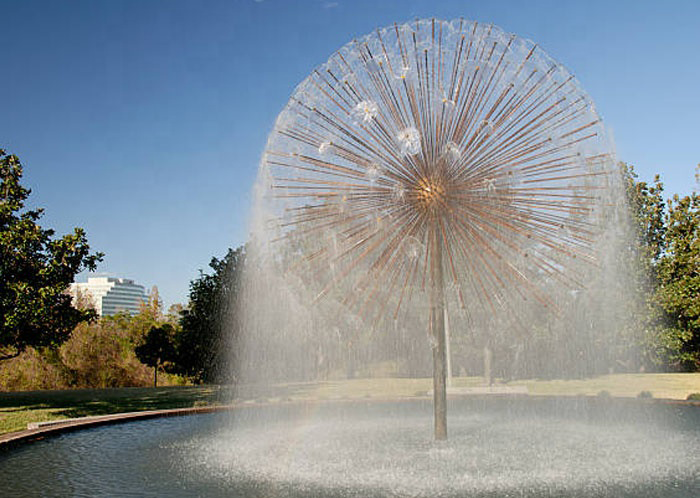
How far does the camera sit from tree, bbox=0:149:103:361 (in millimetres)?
19422

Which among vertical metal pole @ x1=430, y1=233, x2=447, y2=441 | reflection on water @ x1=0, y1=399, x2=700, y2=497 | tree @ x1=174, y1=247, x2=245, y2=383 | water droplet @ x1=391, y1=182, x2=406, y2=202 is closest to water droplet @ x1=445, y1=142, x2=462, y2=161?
water droplet @ x1=391, y1=182, x2=406, y2=202

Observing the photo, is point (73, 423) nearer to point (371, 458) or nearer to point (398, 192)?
point (371, 458)

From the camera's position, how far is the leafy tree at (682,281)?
30.7 meters

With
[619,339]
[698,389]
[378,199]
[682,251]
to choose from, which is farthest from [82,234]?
[682,251]

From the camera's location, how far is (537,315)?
95.9ft

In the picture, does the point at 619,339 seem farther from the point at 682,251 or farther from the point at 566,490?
the point at 566,490

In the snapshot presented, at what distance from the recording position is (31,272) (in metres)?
20.7

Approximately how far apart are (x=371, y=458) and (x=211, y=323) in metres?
24.1

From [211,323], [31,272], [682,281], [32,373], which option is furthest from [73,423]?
[682,281]

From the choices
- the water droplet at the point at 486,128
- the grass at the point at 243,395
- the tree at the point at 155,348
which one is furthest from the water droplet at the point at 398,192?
the tree at the point at 155,348

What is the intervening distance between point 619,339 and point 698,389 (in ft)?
26.2

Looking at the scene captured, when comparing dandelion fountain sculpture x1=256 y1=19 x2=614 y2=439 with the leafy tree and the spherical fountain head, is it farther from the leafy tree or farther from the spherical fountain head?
the leafy tree

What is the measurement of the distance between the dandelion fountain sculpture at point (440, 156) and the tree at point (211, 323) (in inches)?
907

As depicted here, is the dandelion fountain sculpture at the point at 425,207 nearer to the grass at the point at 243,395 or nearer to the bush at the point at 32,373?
the grass at the point at 243,395
